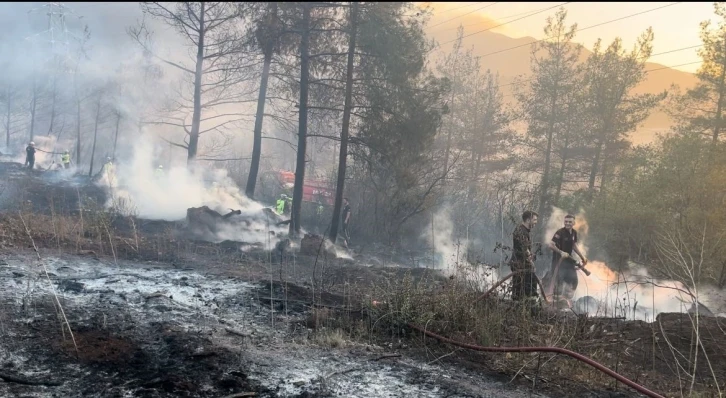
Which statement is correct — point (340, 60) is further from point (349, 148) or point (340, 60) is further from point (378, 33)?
point (349, 148)

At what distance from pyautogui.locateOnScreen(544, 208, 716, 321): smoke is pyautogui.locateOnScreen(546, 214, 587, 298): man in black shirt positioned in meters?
0.32

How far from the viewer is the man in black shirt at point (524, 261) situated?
20.6 ft

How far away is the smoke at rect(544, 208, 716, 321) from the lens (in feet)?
24.5

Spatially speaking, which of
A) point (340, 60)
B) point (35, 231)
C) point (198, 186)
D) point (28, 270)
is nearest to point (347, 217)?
point (340, 60)

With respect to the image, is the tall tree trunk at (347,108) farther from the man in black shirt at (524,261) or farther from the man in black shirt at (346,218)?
the man in black shirt at (524,261)

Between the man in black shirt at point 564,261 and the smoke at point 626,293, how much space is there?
0.32 meters

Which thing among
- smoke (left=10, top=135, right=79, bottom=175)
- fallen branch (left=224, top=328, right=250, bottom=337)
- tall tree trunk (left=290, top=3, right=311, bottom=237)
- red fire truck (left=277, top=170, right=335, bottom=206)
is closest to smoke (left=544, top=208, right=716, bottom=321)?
fallen branch (left=224, top=328, right=250, bottom=337)

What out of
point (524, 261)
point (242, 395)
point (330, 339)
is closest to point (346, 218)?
point (524, 261)

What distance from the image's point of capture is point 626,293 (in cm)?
704

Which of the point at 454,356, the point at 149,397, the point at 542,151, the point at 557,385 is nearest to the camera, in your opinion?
the point at 149,397

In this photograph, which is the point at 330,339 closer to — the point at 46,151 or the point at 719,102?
the point at 719,102

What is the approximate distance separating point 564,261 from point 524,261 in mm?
3122

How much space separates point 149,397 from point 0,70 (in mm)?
20965

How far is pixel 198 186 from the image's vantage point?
19.2m
